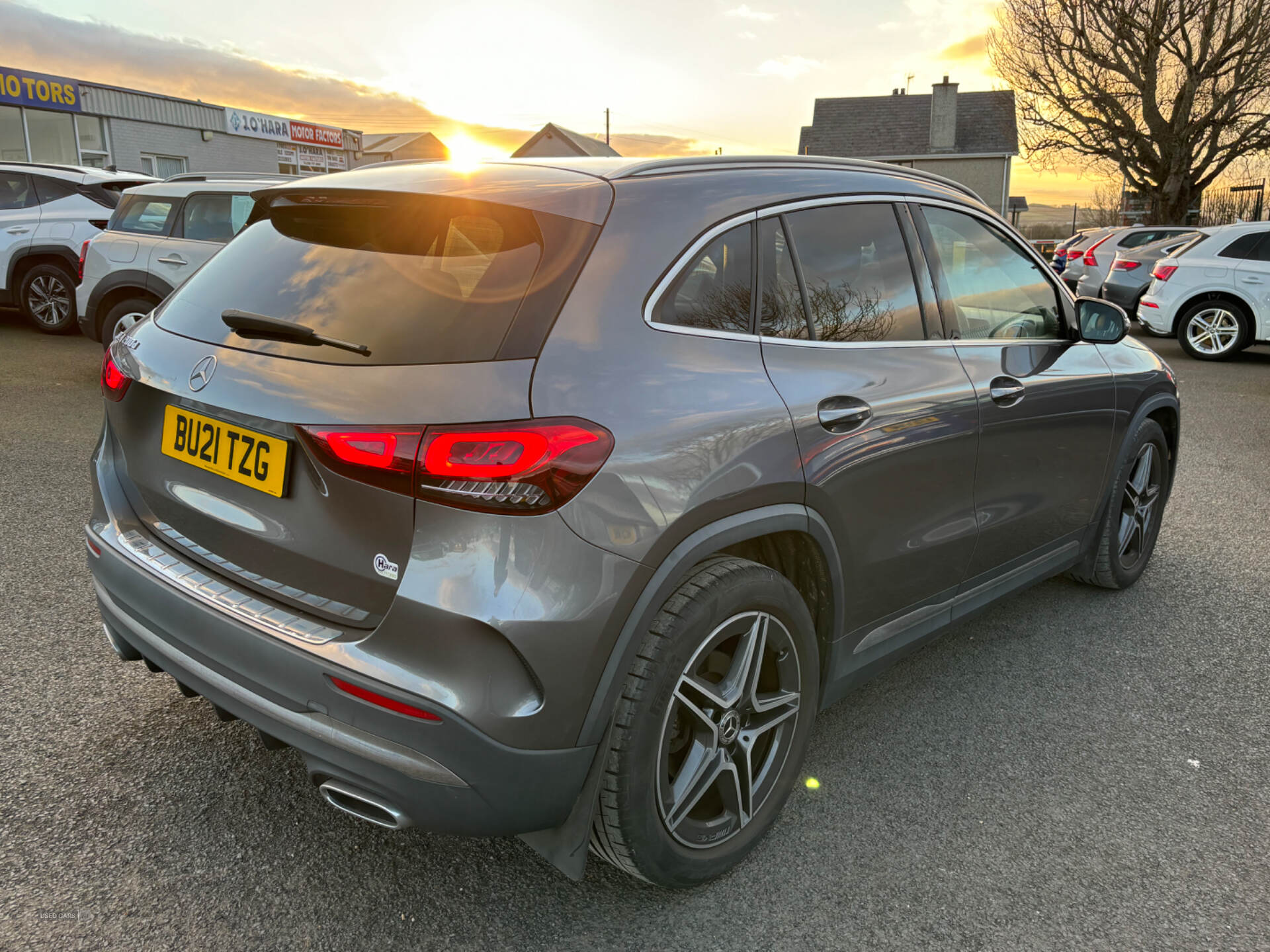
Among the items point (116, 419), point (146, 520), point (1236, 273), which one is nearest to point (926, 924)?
point (146, 520)

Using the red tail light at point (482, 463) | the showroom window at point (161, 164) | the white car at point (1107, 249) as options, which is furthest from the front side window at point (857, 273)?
the showroom window at point (161, 164)

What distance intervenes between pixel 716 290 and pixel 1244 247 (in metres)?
12.4

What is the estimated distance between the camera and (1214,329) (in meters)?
12.3

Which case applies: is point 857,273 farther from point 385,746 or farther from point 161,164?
point 161,164

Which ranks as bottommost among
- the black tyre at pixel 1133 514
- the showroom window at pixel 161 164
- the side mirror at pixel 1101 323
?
the black tyre at pixel 1133 514

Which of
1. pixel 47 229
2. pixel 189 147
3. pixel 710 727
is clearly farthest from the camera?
pixel 189 147

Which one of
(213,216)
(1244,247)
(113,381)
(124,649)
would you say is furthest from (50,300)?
(1244,247)

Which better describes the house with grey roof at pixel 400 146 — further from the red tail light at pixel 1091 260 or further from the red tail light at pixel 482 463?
the red tail light at pixel 482 463

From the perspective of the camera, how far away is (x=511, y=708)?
1834mm

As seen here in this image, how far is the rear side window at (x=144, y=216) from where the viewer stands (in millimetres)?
8211

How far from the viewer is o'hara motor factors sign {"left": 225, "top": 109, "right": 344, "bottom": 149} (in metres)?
31.1

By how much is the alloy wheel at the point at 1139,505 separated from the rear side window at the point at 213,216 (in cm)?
709

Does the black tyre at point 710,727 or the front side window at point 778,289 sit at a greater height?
the front side window at point 778,289

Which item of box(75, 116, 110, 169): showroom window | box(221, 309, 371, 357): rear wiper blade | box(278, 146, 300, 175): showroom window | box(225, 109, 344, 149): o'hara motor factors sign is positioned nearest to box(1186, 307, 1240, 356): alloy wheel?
box(221, 309, 371, 357): rear wiper blade
